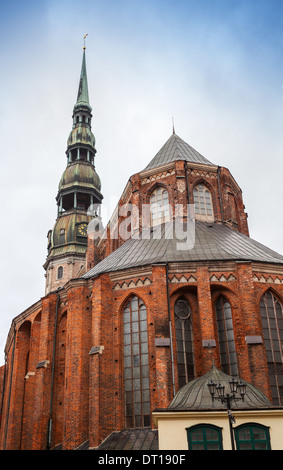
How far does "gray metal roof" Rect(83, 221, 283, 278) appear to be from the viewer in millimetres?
24125

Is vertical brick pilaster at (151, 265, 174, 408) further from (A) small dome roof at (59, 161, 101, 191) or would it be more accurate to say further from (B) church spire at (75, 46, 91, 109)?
(B) church spire at (75, 46, 91, 109)

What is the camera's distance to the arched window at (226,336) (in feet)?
71.2

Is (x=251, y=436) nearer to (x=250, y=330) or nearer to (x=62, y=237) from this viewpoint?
(x=250, y=330)

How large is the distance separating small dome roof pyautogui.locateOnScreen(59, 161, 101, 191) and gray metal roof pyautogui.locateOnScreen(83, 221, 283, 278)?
24581mm

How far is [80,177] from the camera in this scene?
52531 mm

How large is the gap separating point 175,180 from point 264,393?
1557cm

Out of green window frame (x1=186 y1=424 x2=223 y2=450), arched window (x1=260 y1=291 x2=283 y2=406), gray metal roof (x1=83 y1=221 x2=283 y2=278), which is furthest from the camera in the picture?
gray metal roof (x1=83 y1=221 x2=283 y2=278)

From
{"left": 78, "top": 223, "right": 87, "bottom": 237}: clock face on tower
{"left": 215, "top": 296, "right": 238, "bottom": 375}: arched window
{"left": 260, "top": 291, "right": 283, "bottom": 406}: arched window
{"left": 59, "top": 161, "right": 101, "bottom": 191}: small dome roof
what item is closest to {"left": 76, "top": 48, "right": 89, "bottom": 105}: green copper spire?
{"left": 59, "top": 161, "right": 101, "bottom": 191}: small dome roof

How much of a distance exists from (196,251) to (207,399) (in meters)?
9.32

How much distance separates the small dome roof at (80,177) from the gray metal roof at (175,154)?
18188mm

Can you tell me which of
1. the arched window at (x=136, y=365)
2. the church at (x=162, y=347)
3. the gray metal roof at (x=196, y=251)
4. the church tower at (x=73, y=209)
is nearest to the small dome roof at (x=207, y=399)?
the church at (x=162, y=347)

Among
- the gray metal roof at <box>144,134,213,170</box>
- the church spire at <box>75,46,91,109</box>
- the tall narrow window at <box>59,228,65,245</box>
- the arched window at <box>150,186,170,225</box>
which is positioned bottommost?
the arched window at <box>150,186,170,225</box>

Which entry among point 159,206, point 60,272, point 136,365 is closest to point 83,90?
point 60,272
